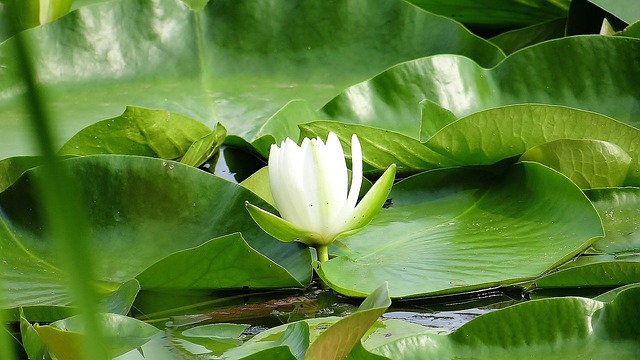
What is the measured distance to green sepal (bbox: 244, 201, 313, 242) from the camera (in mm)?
893

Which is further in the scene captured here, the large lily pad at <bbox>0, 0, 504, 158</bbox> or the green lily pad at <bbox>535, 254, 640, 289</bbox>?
the large lily pad at <bbox>0, 0, 504, 158</bbox>

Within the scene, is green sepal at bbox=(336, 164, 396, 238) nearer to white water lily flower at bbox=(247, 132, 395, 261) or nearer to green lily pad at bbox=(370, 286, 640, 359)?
white water lily flower at bbox=(247, 132, 395, 261)

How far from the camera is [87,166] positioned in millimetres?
1036

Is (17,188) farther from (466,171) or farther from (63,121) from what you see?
(466,171)

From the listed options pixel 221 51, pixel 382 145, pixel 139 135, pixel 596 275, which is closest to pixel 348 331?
pixel 596 275

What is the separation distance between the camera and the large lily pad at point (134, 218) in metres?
0.98

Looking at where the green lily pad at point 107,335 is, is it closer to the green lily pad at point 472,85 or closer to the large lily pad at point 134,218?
the large lily pad at point 134,218

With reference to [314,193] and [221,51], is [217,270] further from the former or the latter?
[221,51]

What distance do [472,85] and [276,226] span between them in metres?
0.47

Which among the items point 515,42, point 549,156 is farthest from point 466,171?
point 515,42

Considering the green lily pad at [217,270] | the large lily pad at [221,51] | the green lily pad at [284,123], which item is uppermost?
the large lily pad at [221,51]

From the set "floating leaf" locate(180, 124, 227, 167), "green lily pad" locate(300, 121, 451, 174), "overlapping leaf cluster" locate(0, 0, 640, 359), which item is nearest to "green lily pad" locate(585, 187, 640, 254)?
"overlapping leaf cluster" locate(0, 0, 640, 359)

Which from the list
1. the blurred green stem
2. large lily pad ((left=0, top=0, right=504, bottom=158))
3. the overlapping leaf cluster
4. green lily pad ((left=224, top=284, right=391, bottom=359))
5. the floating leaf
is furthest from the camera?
large lily pad ((left=0, top=0, right=504, bottom=158))

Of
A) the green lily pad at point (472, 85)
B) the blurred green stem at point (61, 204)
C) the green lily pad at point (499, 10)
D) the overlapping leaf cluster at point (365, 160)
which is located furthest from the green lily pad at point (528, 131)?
the blurred green stem at point (61, 204)
